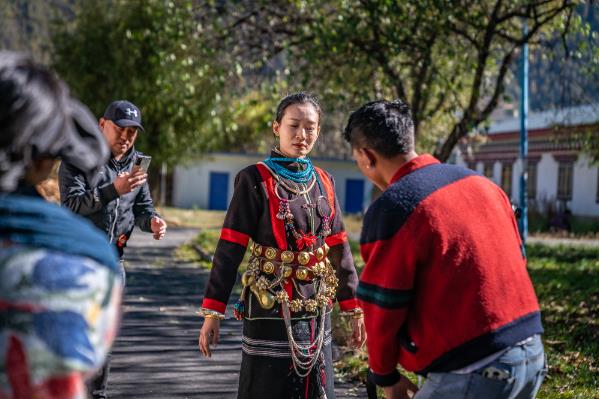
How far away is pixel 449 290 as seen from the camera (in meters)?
2.70

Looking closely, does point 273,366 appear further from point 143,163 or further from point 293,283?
point 143,163

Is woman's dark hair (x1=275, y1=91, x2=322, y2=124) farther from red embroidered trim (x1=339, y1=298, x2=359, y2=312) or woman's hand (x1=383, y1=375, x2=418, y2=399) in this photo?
woman's hand (x1=383, y1=375, x2=418, y2=399)

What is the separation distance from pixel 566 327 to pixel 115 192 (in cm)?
622

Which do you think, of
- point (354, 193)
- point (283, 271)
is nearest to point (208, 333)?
point (283, 271)

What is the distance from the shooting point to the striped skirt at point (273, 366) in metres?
3.97

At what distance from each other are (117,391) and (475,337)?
428cm

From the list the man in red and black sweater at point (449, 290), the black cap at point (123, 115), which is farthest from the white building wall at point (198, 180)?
the man in red and black sweater at point (449, 290)

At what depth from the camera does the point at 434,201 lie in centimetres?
273

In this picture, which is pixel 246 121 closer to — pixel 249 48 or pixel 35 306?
pixel 249 48

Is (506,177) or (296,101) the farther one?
(506,177)

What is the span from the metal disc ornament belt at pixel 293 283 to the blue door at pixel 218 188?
43860mm

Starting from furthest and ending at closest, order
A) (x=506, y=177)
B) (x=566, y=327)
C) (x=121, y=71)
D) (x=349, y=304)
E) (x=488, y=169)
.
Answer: (x=488, y=169) < (x=506, y=177) < (x=121, y=71) < (x=566, y=327) < (x=349, y=304)

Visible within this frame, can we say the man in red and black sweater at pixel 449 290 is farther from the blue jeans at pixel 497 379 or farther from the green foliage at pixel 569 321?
the green foliage at pixel 569 321

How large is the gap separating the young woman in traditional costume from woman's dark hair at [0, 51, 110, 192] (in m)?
2.15
